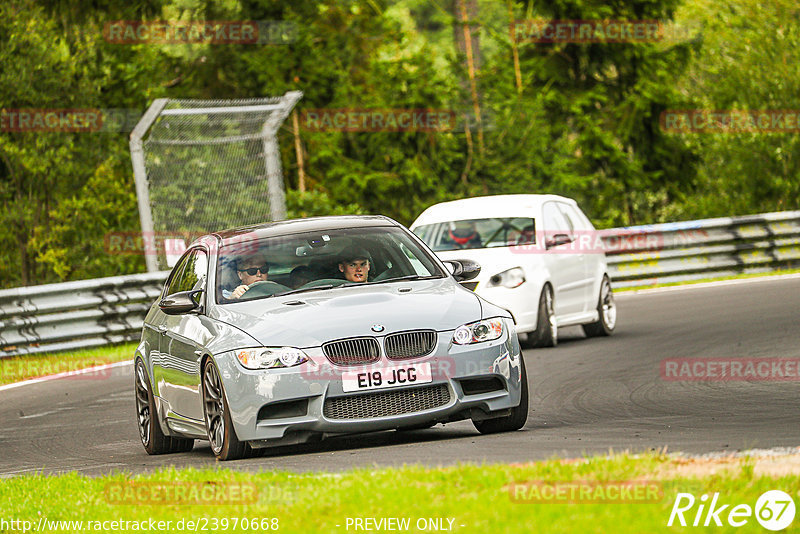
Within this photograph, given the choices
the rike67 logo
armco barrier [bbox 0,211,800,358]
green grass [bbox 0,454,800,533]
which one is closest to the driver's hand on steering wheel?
green grass [bbox 0,454,800,533]

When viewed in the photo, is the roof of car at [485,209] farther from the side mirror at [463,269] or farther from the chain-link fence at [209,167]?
the side mirror at [463,269]

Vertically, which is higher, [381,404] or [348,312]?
[348,312]

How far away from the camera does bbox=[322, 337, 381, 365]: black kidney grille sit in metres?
8.58

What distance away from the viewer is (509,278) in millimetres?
15594

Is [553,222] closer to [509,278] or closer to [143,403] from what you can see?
[509,278]

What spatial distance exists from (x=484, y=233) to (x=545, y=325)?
1329mm

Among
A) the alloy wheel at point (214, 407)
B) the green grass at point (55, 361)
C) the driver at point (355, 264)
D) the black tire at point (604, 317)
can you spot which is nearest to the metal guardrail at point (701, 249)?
the black tire at point (604, 317)

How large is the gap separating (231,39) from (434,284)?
23.6 m

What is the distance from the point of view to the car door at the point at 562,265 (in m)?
16.2

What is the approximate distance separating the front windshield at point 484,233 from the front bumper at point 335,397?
7.56 metres

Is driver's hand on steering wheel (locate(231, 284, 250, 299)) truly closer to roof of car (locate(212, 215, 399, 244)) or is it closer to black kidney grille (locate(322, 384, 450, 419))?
roof of car (locate(212, 215, 399, 244))

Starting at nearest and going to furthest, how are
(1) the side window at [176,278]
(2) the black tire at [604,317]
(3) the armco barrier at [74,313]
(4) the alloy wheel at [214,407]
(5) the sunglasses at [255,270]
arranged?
(4) the alloy wheel at [214,407] → (5) the sunglasses at [255,270] → (1) the side window at [176,278] → (2) the black tire at [604,317] → (3) the armco barrier at [74,313]

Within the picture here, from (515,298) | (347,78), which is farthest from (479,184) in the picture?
(515,298)

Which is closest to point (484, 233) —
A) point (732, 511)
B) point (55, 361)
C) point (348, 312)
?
point (55, 361)
